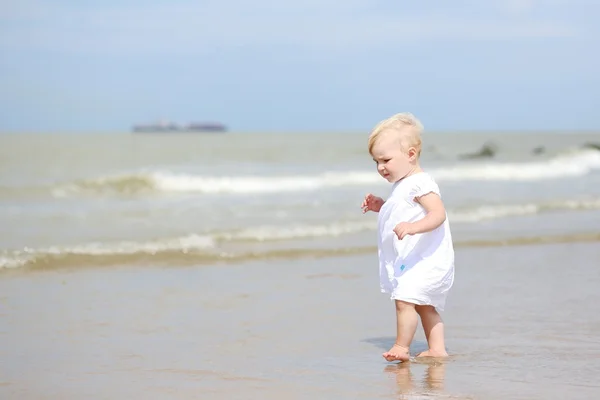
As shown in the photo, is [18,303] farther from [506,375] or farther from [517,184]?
[517,184]

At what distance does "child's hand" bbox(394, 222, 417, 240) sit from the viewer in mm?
4387

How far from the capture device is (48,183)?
18375mm

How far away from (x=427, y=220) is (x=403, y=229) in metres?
0.17

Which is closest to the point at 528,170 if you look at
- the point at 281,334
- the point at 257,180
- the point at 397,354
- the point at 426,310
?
the point at 257,180

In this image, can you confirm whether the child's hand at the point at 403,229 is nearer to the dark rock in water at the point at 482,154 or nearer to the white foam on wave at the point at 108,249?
the white foam on wave at the point at 108,249

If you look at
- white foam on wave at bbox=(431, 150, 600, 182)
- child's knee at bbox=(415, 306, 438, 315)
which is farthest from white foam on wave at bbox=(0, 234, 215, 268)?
white foam on wave at bbox=(431, 150, 600, 182)

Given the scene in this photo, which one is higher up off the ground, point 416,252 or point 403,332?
point 416,252

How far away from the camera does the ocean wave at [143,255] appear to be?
26.3 feet

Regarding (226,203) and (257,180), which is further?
(257,180)

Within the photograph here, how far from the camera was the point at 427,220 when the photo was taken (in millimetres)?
4508

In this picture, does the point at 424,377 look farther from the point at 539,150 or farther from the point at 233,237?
the point at 539,150

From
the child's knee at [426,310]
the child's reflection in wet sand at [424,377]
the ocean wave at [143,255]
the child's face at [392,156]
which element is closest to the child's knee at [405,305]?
the child's knee at [426,310]

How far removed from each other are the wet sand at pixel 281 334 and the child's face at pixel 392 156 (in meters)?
0.96

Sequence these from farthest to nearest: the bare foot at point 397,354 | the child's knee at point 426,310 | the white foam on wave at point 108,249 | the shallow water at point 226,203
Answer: the shallow water at point 226,203 → the white foam on wave at point 108,249 → the child's knee at point 426,310 → the bare foot at point 397,354
